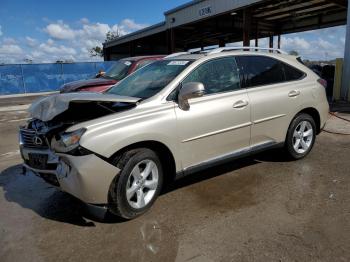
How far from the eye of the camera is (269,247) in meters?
2.92

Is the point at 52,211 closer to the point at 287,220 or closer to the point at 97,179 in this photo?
the point at 97,179

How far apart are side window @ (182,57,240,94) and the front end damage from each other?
925mm

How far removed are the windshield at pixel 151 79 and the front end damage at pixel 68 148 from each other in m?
0.39

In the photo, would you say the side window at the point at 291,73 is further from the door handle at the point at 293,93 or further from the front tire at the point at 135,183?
the front tire at the point at 135,183

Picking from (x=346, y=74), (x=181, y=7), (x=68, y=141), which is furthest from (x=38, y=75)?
(x=68, y=141)

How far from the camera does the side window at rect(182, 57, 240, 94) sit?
407 centimetres

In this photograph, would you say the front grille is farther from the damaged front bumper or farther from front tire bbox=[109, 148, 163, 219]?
front tire bbox=[109, 148, 163, 219]

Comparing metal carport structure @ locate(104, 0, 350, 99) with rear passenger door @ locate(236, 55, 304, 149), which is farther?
metal carport structure @ locate(104, 0, 350, 99)

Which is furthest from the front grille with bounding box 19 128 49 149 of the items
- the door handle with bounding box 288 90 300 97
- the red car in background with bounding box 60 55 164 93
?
the red car in background with bounding box 60 55 164 93

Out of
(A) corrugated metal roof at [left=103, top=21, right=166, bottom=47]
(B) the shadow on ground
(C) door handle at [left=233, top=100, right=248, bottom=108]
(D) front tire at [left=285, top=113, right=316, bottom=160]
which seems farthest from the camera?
(A) corrugated metal roof at [left=103, top=21, right=166, bottom=47]

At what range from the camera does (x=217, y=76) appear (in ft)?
13.9

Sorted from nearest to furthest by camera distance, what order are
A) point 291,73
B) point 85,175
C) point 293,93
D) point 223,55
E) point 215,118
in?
point 85,175, point 215,118, point 223,55, point 293,93, point 291,73

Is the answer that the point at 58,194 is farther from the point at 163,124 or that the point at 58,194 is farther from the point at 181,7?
the point at 181,7

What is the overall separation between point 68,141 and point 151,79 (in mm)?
1521
